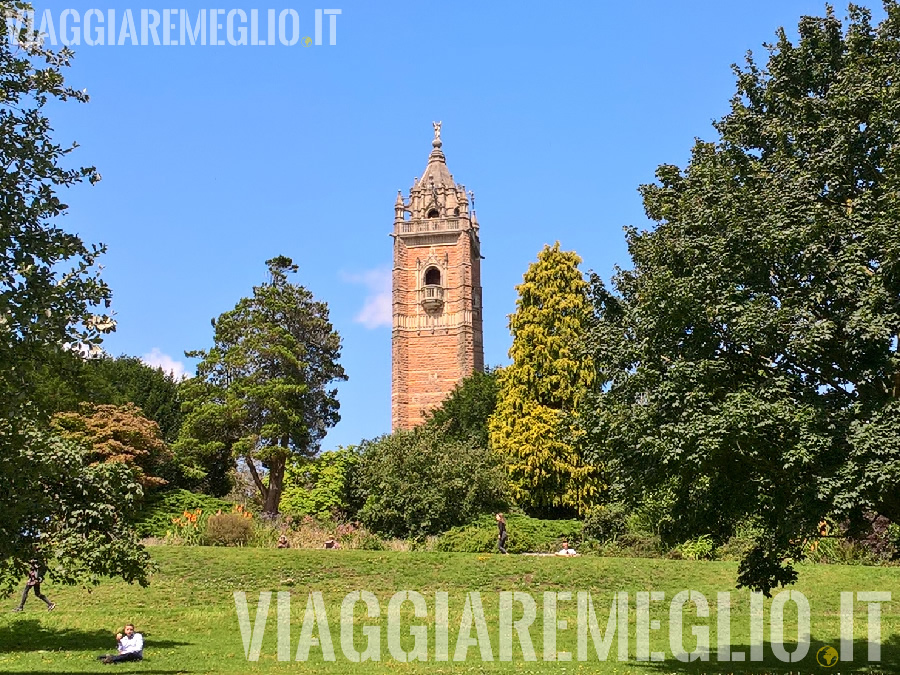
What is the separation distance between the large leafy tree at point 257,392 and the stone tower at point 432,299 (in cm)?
2115

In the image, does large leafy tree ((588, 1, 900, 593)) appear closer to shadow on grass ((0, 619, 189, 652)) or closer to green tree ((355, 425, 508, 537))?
shadow on grass ((0, 619, 189, 652))

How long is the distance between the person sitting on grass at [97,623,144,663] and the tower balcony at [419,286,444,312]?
53.5 meters

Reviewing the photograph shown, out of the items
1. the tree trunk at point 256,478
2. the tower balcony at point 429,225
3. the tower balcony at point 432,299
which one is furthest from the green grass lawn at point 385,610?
the tower balcony at point 429,225

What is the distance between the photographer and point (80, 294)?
9.30 meters

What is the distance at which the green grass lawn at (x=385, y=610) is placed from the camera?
44.2ft

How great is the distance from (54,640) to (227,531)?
10670 mm

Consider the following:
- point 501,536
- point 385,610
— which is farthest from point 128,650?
point 501,536

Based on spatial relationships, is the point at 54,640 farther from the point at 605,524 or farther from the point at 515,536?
the point at 605,524

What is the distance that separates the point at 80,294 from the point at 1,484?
2.26m

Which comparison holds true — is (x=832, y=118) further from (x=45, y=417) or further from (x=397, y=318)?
(x=397, y=318)

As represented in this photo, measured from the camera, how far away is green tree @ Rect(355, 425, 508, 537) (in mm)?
29844

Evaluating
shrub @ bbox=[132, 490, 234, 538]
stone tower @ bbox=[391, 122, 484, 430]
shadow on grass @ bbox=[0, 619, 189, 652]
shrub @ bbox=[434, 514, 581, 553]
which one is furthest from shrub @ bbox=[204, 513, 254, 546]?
stone tower @ bbox=[391, 122, 484, 430]

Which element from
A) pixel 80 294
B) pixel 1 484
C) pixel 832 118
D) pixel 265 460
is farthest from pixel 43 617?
pixel 265 460

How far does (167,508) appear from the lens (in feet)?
109
